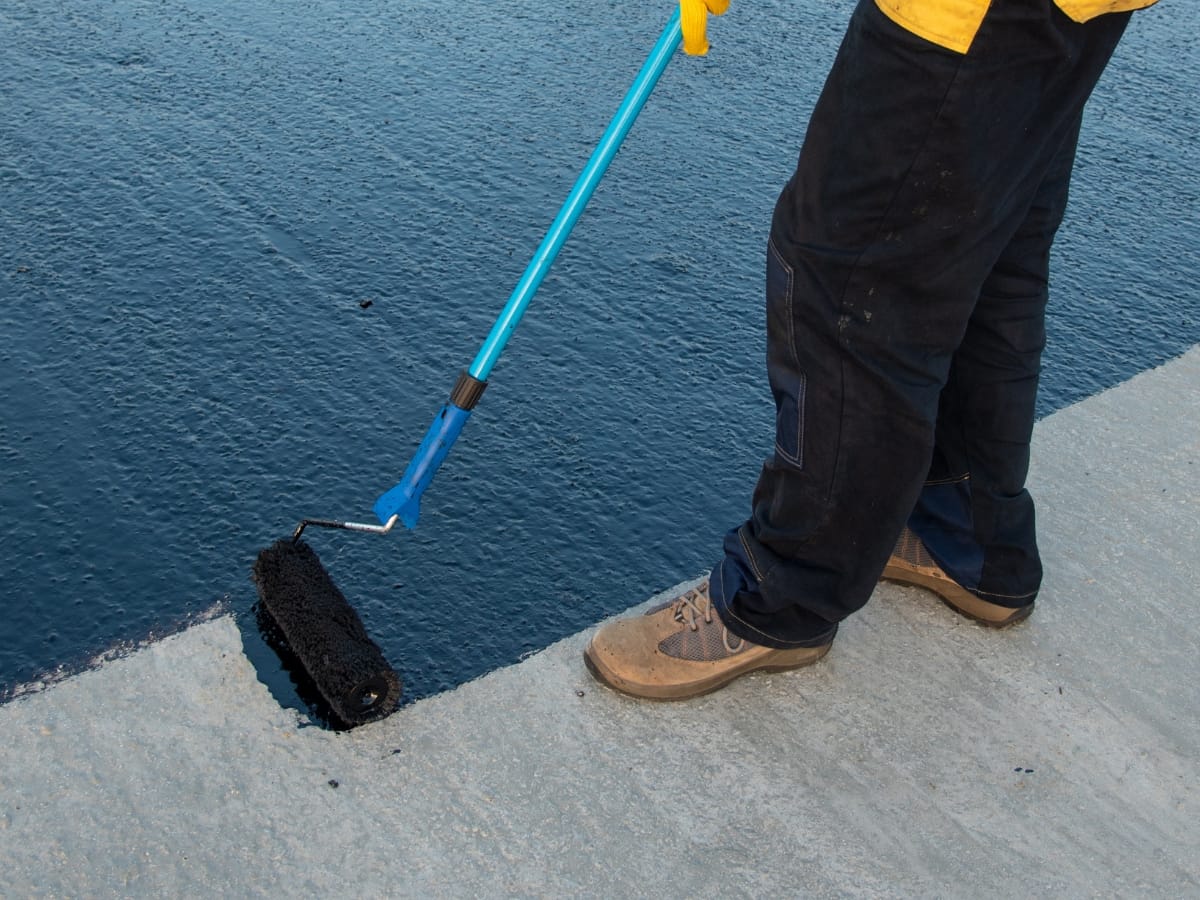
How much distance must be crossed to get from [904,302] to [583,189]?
21.3 inches

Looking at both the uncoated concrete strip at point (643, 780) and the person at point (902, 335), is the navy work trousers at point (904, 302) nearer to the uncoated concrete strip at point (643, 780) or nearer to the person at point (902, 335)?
the person at point (902, 335)

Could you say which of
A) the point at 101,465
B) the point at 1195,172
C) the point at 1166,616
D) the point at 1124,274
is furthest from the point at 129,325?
the point at 1195,172

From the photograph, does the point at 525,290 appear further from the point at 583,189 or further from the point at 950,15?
the point at 950,15

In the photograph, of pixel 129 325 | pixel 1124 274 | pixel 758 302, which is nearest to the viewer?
pixel 129 325

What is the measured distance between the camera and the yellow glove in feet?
6.13

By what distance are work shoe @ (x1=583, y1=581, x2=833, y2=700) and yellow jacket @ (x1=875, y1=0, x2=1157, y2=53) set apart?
35.1 inches

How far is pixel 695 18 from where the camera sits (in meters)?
1.87

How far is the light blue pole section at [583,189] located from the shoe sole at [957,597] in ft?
2.41

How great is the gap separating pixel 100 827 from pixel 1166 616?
5.57 feet

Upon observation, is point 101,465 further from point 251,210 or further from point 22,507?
point 251,210

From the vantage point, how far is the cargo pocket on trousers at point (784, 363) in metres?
1.81

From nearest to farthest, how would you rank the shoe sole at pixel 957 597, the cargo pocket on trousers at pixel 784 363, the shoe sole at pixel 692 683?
the cargo pocket on trousers at pixel 784 363
the shoe sole at pixel 692 683
the shoe sole at pixel 957 597

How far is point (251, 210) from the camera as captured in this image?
3277 mm

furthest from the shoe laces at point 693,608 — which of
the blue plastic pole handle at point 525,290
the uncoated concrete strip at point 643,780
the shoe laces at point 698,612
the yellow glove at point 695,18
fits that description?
the yellow glove at point 695,18
